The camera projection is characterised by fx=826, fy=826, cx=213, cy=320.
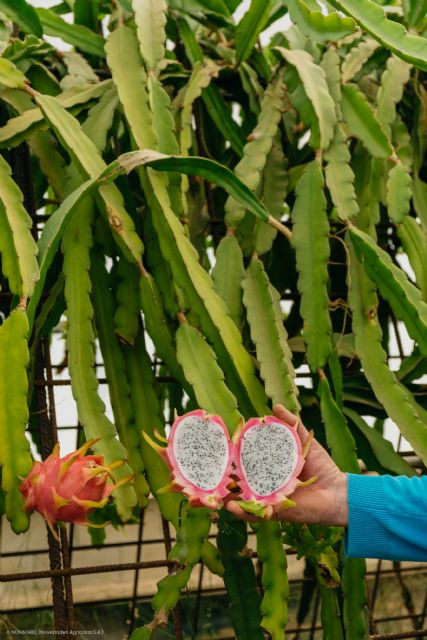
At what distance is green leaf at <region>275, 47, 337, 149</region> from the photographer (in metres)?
1.25

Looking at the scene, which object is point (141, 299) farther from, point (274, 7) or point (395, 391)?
point (274, 7)

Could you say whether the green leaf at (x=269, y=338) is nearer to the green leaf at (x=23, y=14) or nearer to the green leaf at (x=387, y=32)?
the green leaf at (x=387, y=32)

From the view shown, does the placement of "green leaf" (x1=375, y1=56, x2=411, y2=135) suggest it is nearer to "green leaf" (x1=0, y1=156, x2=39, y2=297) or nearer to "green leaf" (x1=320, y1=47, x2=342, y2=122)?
"green leaf" (x1=320, y1=47, x2=342, y2=122)

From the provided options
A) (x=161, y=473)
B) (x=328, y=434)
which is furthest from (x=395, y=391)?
(x=161, y=473)

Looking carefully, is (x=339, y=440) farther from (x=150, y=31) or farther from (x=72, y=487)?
(x=150, y=31)

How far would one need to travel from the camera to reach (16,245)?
1.04m

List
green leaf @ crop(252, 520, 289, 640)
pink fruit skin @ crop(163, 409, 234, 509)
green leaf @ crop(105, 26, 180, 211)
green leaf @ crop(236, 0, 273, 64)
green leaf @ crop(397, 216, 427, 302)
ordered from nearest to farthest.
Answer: pink fruit skin @ crop(163, 409, 234, 509)
green leaf @ crop(252, 520, 289, 640)
green leaf @ crop(105, 26, 180, 211)
green leaf @ crop(397, 216, 427, 302)
green leaf @ crop(236, 0, 273, 64)

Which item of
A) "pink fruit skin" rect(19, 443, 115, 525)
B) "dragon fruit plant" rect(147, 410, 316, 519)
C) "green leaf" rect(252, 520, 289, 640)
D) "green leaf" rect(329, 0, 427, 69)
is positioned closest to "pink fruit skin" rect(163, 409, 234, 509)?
"dragon fruit plant" rect(147, 410, 316, 519)

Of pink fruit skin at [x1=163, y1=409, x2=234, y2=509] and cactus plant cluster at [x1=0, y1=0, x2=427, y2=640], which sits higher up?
cactus plant cluster at [x1=0, y1=0, x2=427, y2=640]


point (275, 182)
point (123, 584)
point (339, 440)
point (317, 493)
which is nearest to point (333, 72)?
point (275, 182)

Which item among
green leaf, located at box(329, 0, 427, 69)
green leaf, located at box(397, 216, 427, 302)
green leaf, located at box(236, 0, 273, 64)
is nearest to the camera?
green leaf, located at box(329, 0, 427, 69)

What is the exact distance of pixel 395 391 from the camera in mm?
1145

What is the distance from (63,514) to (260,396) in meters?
0.33

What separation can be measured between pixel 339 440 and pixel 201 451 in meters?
0.35
